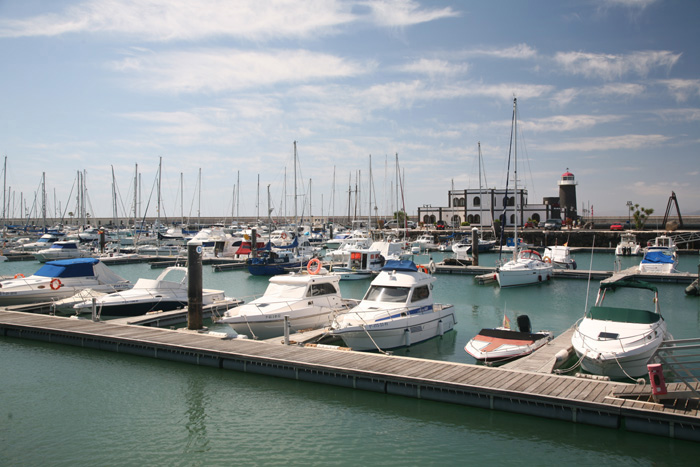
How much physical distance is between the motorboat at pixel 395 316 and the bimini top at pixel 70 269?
16717 millimetres

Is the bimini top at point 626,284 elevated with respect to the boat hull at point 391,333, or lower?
elevated

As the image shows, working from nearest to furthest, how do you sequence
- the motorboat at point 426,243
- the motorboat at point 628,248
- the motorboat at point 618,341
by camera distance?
1. the motorboat at point 618,341
2. the motorboat at point 628,248
3. the motorboat at point 426,243

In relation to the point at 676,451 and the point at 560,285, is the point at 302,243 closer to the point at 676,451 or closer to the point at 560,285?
the point at 560,285

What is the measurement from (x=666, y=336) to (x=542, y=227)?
72.7 meters

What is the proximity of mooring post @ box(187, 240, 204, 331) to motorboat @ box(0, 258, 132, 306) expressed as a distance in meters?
10.9

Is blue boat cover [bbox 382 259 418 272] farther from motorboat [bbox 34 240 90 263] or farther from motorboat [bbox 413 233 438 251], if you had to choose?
motorboat [bbox 413 233 438 251]

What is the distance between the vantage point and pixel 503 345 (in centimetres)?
1706

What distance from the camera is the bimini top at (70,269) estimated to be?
92.0 ft

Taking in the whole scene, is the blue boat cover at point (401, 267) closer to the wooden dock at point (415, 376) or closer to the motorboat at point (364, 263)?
the wooden dock at point (415, 376)

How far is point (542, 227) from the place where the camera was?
85.9 metres

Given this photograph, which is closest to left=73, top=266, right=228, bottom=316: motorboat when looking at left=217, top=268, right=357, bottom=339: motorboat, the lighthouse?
left=217, top=268, right=357, bottom=339: motorboat

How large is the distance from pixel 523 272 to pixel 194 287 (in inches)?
1020

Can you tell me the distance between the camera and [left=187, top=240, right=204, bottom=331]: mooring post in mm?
19594

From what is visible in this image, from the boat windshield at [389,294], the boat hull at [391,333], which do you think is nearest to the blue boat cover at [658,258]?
Answer: the boat hull at [391,333]
